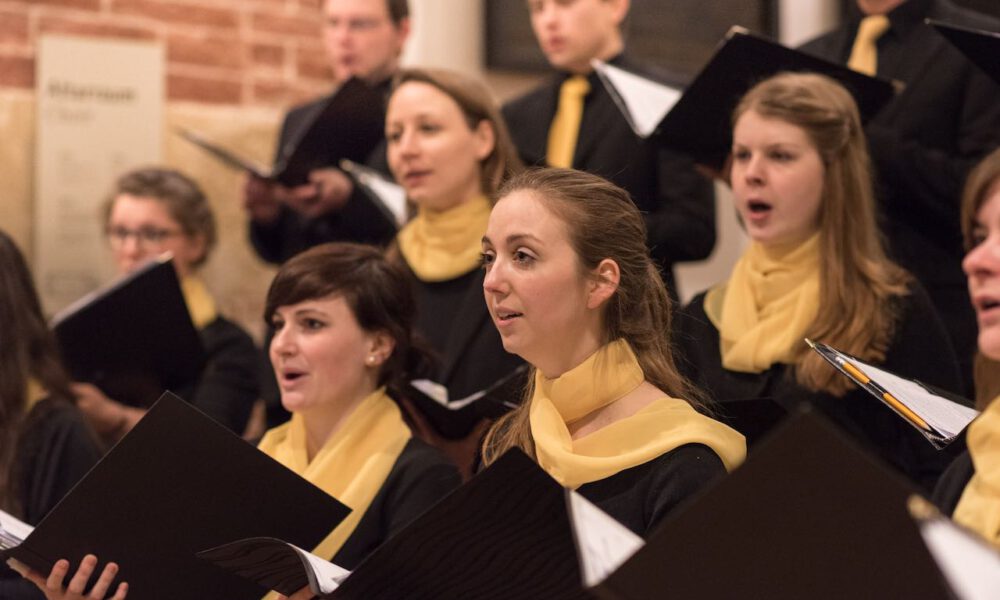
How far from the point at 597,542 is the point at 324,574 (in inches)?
20.6

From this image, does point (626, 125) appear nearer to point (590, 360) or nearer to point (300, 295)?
point (300, 295)

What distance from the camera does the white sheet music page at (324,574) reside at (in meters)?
1.60

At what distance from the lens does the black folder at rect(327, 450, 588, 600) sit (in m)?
1.42

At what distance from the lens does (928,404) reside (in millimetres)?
1715

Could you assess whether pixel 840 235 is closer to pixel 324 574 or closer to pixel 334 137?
pixel 324 574

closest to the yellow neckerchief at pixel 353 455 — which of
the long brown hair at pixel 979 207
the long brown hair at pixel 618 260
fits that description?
the long brown hair at pixel 618 260

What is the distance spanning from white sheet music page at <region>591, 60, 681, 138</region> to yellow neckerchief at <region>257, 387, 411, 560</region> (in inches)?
26.5

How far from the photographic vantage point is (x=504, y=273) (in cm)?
189

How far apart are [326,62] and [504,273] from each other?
2.56 m

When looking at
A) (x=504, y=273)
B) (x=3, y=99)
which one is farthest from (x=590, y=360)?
(x=3, y=99)

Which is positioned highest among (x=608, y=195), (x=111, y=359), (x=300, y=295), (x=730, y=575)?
(x=608, y=195)

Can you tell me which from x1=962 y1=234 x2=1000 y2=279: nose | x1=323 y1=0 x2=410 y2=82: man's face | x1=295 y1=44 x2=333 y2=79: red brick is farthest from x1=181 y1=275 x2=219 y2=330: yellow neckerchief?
x1=962 y1=234 x2=1000 y2=279: nose

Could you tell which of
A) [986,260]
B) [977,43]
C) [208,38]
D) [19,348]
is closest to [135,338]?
[19,348]

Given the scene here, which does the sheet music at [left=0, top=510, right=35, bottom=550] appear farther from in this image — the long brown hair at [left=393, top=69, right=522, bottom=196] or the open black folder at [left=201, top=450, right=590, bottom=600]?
the long brown hair at [left=393, top=69, right=522, bottom=196]
